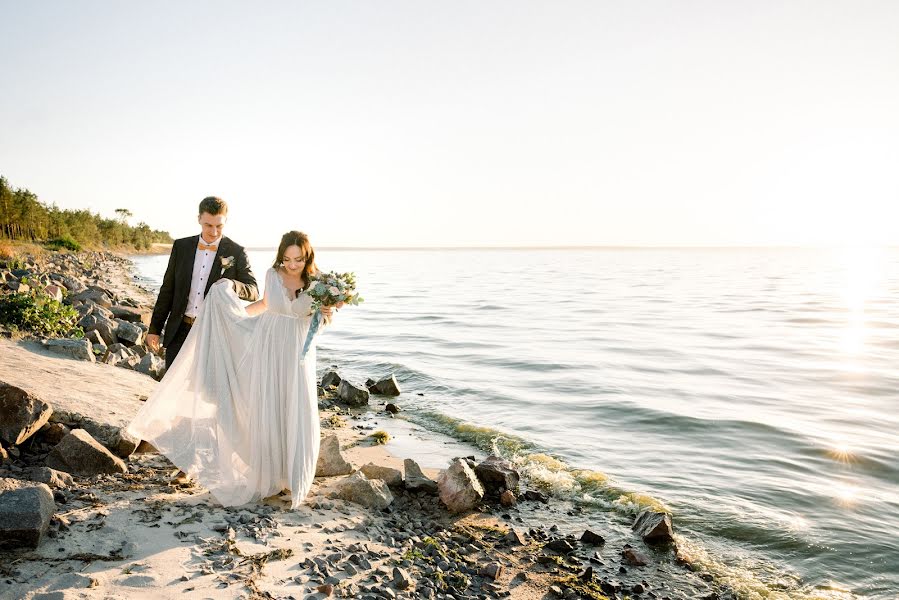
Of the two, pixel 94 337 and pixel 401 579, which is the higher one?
pixel 94 337

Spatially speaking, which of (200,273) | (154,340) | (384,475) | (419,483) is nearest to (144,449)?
(154,340)

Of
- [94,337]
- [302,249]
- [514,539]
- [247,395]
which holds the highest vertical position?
[302,249]

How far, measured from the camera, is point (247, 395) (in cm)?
641

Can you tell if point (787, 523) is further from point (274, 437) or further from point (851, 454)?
point (274, 437)

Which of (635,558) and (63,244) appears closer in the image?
(635,558)

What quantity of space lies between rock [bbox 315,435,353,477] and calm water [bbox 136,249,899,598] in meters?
3.00

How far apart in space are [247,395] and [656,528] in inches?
188

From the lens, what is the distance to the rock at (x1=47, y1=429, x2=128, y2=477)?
612cm

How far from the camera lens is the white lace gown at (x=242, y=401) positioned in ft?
20.4

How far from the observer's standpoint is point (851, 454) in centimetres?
1055

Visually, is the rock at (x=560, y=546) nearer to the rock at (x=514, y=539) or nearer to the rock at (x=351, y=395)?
the rock at (x=514, y=539)

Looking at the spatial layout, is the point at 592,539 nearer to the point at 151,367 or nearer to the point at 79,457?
the point at 79,457

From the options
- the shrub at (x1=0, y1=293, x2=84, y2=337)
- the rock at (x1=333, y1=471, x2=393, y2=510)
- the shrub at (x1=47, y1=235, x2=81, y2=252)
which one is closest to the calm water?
the rock at (x1=333, y1=471, x2=393, y2=510)

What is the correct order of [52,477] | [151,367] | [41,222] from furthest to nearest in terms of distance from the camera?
[41,222], [151,367], [52,477]
